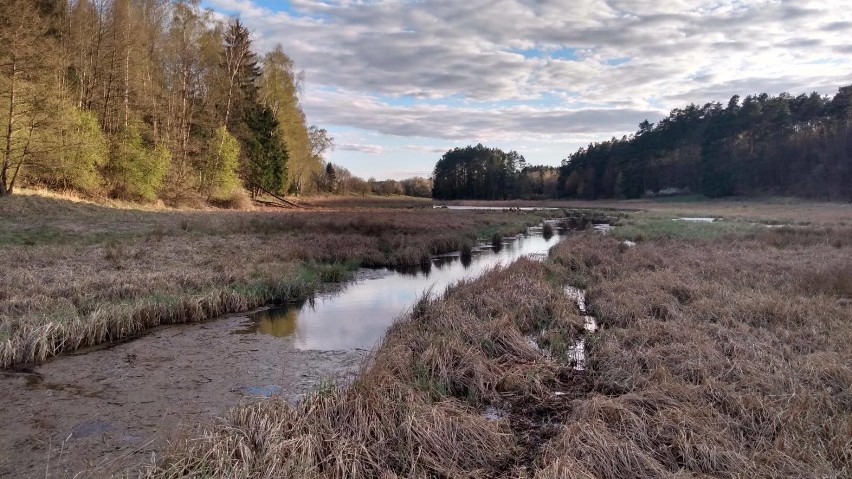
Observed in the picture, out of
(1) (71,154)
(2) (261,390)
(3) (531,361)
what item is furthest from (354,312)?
(1) (71,154)

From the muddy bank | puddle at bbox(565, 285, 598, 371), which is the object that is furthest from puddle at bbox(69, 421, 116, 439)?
puddle at bbox(565, 285, 598, 371)

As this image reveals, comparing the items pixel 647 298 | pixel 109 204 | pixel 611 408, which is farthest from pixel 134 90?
pixel 611 408

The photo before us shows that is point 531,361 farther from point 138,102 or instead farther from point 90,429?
point 138,102

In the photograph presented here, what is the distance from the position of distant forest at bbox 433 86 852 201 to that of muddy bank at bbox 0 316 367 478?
7071 centimetres

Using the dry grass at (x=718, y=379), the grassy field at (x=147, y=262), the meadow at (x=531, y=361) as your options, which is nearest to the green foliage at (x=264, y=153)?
the grassy field at (x=147, y=262)

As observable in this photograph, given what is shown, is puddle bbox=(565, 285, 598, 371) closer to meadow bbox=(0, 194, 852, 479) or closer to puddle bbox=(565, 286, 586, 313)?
puddle bbox=(565, 286, 586, 313)

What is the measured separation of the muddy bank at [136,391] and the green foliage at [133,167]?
90.7 feet

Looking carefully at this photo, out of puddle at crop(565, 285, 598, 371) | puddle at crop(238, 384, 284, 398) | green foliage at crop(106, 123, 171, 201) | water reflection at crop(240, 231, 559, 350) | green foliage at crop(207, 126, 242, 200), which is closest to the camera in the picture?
puddle at crop(238, 384, 284, 398)

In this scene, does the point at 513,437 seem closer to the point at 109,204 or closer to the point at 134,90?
the point at 109,204

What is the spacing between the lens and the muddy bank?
5.73 metres

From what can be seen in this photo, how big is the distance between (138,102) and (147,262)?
24.6m

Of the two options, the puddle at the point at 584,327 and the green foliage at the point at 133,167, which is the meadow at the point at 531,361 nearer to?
the puddle at the point at 584,327

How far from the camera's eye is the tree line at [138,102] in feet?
85.6

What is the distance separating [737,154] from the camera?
7244 centimetres
